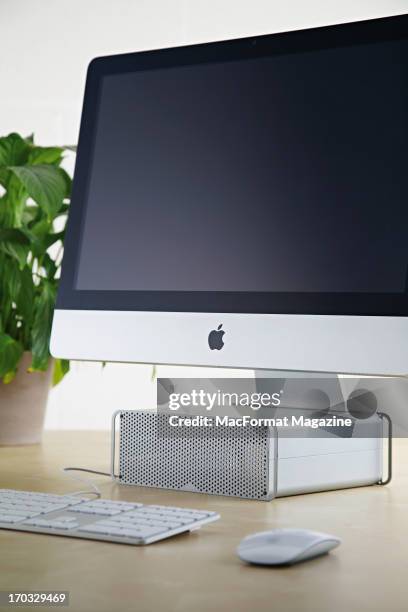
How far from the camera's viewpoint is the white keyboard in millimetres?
810

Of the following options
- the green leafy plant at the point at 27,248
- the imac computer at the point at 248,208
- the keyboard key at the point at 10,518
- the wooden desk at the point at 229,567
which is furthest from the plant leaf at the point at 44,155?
the keyboard key at the point at 10,518

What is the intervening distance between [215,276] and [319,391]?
0.23 meters

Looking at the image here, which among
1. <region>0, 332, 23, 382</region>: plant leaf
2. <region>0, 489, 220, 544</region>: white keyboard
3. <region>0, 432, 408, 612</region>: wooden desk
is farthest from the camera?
<region>0, 332, 23, 382</region>: plant leaf

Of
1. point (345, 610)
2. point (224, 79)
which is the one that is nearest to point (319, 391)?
point (224, 79)

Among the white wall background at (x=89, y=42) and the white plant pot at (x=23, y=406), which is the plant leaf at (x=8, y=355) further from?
the white wall background at (x=89, y=42)

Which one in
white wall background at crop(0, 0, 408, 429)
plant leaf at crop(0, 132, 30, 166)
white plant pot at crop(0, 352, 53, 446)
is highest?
white wall background at crop(0, 0, 408, 429)

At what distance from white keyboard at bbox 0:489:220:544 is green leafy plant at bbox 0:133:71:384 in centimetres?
71

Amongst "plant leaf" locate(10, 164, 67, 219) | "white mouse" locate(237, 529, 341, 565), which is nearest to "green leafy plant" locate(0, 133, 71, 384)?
"plant leaf" locate(10, 164, 67, 219)

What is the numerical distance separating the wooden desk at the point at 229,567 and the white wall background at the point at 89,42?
2.16m

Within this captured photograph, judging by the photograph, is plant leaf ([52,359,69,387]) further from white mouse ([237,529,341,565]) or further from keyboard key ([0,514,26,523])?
white mouse ([237,529,341,565])

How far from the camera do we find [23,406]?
1665 millimetres

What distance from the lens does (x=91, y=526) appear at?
2.72 feet

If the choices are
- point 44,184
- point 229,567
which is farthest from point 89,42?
point 229,567

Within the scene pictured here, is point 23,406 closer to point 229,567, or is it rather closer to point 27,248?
point 27,248
